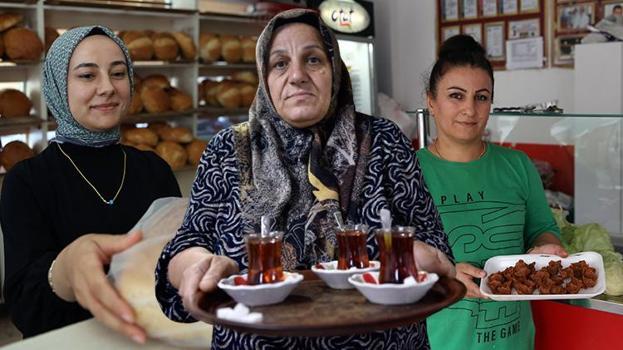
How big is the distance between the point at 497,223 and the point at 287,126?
0.87 m

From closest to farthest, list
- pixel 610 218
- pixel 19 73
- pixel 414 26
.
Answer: pixel 610 218 < pixel 19 73 < pixel 414 26

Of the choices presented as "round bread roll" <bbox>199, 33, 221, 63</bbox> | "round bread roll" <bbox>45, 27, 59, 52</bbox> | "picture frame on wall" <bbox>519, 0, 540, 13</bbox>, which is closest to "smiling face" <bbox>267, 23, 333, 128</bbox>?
"round bread roll" <bbox>45, 27, 59, 52</bbox>


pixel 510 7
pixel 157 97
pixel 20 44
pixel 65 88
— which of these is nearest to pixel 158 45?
pixel 157 97

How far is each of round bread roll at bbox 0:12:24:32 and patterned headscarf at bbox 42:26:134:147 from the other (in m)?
3.03

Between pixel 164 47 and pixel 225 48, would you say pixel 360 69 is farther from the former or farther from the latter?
pixel 164 47

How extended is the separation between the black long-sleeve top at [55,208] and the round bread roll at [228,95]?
13.3 feet

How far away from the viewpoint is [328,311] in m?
1.29

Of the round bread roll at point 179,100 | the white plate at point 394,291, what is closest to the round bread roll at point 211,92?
the round bread roll at point 179,100

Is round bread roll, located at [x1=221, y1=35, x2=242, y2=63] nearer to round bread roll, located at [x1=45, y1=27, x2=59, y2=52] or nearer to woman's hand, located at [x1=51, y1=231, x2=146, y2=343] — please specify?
round bread roll, located at [x1=45, y1=27, x2=59, y2=52]

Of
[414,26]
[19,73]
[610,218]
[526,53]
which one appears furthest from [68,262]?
[414,26]

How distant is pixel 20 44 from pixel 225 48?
182cm

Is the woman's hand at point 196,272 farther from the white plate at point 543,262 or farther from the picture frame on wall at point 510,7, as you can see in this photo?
the picture frame on wall at point 510,7

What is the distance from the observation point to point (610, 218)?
3070 millimetres

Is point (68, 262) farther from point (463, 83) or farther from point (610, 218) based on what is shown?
point (610, 218)
